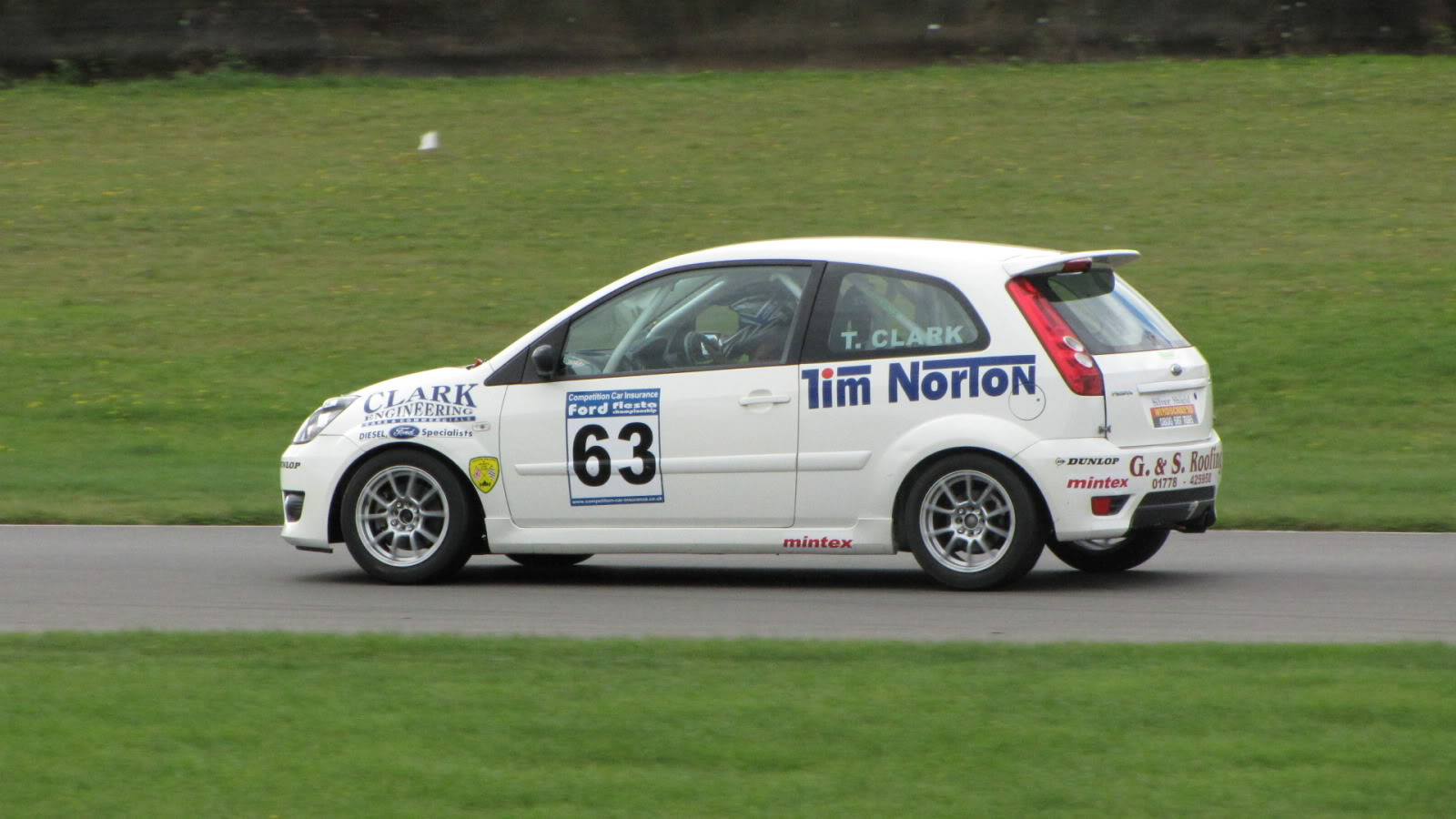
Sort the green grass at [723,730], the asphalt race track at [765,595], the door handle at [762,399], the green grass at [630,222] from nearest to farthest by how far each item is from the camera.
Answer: the green grass at [723,730], the asphalt race track at [765,595], the door handle at [762,399], the green grass at [630,222]

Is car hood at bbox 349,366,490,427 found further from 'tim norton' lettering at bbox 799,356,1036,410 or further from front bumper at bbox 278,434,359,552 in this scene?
'tim norton' lettering at bbox 799,356,1036,410

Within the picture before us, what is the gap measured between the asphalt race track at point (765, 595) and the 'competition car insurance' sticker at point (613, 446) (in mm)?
488

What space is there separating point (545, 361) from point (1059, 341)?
7.97 ft

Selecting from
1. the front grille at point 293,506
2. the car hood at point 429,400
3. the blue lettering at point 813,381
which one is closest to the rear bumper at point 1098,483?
the blue lettering at point 813,381

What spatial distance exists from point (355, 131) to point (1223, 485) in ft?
55.9

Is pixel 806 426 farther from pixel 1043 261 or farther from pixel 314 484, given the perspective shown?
pixel 314 484

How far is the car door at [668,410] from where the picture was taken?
31.0ft

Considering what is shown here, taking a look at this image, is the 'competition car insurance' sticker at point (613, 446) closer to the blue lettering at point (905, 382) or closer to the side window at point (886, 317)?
the side window at point (886, 317)

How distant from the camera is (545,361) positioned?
383 inches

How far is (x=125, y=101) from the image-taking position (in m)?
29.5

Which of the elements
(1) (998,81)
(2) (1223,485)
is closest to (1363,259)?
(2) (1223,485)

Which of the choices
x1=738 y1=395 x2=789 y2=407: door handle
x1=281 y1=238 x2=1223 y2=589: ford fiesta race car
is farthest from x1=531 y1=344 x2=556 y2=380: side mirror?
x1=738 y1=395 x2=789 y2=407: door handle

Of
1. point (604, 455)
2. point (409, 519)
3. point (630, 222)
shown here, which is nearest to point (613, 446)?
point (604, 455)

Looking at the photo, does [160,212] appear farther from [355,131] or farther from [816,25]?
[816,25]
